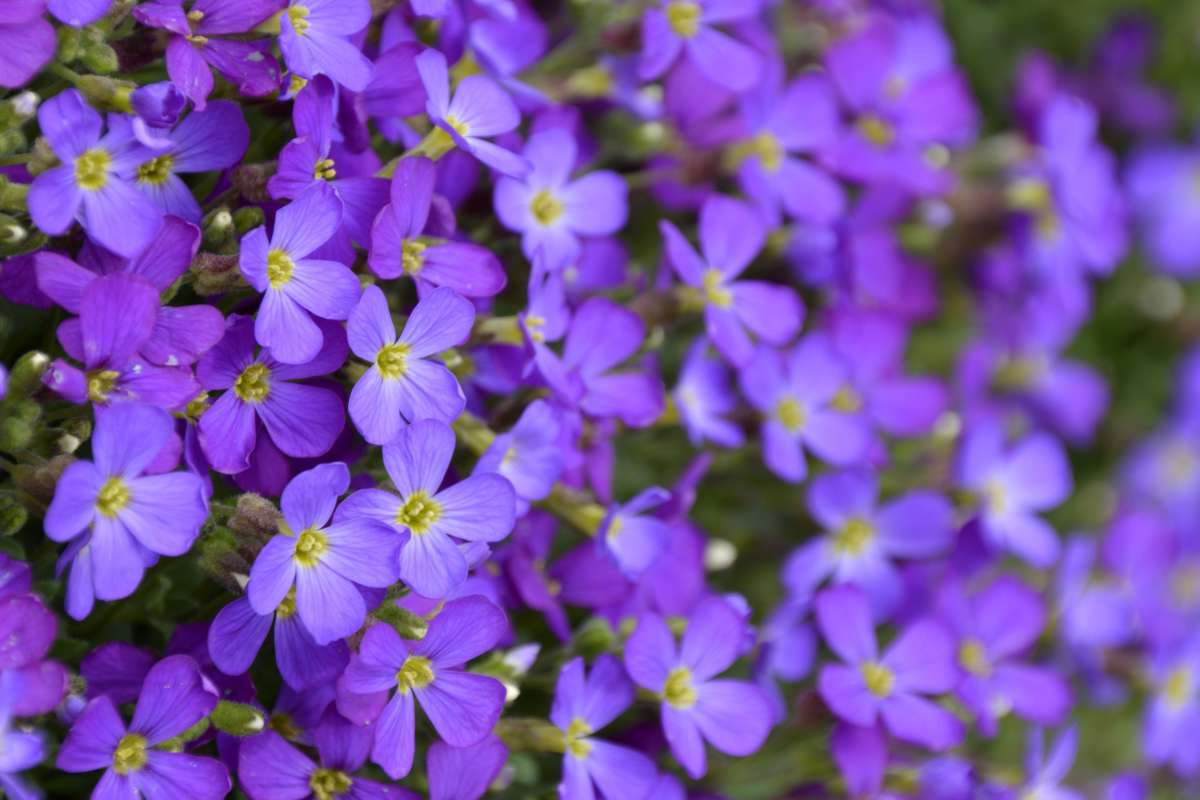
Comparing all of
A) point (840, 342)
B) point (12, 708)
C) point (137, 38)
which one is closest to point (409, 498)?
point (12, 708)

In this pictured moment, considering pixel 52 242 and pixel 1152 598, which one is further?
pixel 1152 598

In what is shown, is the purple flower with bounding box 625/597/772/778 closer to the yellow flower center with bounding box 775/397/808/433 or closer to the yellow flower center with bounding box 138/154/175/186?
the yellow flower center with bounding box 775/397/808/433

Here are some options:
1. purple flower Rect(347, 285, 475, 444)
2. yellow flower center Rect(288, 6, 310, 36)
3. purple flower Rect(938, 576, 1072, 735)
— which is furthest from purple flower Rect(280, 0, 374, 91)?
purple flower Rect(938, 576, 1072, 735)

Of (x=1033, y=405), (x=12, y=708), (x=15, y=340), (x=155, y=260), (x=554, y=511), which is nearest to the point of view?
(x=12, y=708)

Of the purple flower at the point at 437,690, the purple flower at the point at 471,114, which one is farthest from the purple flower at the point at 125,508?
the purple flower at the point at 471,114

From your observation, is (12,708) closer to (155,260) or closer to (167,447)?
(167,447)

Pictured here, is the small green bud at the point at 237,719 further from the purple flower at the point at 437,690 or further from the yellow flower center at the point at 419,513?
the yellow flower center at the point at 419,513

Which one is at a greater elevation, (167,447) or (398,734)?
(167,447)
